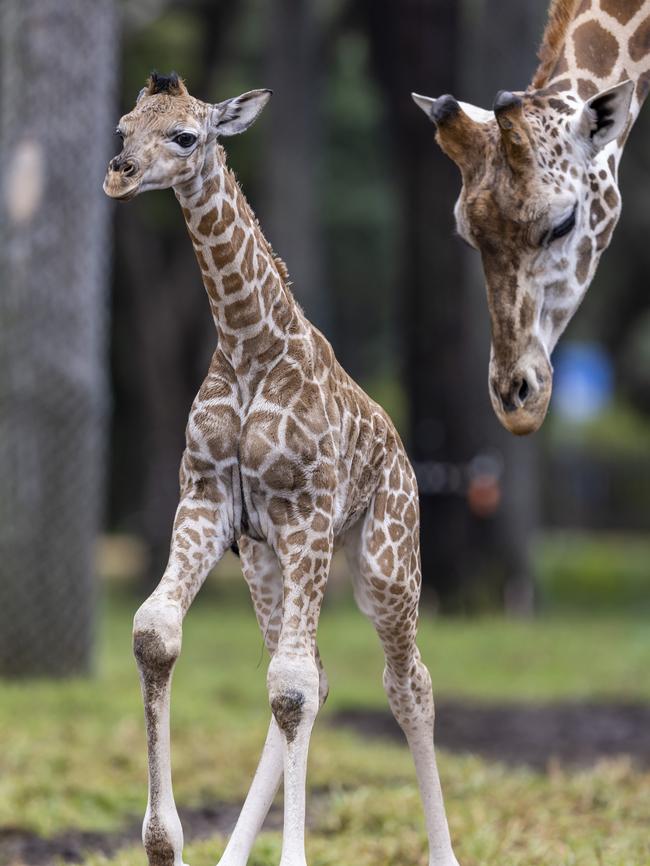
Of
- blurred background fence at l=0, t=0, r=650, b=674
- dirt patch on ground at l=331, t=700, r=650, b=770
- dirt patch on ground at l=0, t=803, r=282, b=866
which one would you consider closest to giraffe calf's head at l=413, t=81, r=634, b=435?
dirt patch on ground at l=0, t=803, r=282, b=866

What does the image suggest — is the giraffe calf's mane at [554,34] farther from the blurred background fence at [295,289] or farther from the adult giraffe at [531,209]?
the blurred background fence at [295,289]

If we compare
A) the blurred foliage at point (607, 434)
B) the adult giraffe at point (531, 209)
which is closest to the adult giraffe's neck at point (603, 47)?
the adult giraffe at point (531, 209)

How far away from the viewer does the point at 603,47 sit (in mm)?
4953

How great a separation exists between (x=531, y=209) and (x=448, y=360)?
9262 mm

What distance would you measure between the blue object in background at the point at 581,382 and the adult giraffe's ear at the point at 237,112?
797 inches

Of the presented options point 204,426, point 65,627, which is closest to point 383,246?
point 65,627

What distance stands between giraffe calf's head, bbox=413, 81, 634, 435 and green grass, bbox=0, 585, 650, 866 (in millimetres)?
1788

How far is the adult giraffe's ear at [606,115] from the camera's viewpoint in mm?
4324

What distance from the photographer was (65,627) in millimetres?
9164

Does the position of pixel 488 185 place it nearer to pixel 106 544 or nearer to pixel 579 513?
pixel 579 513

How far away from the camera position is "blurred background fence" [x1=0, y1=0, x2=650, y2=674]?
920 cm

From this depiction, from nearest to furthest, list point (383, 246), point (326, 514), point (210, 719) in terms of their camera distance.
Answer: point (326, 514)
point (210, 719)
point (383, 246)

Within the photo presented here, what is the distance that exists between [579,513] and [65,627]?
15.0 metres

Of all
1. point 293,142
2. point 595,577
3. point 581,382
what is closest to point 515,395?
point 293,142
